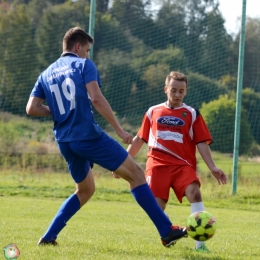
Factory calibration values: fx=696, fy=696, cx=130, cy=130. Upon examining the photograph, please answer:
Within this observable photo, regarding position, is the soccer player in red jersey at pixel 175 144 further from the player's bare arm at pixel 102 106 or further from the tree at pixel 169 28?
the tree at pixel 169 28

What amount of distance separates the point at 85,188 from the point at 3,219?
2.82m

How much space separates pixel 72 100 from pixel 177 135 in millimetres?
1385

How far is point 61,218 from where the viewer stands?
6105 millimetres

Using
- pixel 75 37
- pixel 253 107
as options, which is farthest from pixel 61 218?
pixel 253 107

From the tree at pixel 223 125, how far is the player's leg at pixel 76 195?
1061 centimetres

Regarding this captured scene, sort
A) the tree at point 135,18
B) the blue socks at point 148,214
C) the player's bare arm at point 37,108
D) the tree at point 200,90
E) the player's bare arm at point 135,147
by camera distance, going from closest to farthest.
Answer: the blue socks at point 148,214 < the player's bare arm at point 37,108 < the player's bare arm at point 135,147 < the tree at point 200,90 < the tree at point 135,18

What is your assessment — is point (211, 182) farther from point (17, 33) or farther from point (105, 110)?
point (105, 110)

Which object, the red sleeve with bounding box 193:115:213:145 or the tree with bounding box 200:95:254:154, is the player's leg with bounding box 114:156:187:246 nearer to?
the red sleeve with bounding box 193:115:213:145

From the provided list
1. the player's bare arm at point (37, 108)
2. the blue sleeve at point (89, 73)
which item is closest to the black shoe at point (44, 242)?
the player's bare arm at point (37, 108)

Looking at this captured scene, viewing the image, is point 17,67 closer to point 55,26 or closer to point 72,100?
point 55,26

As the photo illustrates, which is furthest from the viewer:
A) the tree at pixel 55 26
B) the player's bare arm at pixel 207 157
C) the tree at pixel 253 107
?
the tree at pixel 55 26

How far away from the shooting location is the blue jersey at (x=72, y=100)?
5738 mm

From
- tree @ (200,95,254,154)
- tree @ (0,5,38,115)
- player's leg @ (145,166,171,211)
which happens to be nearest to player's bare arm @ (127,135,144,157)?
player's leg @ (145,166,171,211)

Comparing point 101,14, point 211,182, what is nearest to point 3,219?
point 211,182
